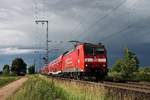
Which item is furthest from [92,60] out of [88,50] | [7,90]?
[7,90]

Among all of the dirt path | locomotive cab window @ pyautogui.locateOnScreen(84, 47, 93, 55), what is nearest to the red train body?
locomotive cab window @ pyautogui.locateOnScreen(84, 47, 93, 55)

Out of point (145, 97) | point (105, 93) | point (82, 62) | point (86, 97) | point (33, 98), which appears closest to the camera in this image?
point (145, 97)

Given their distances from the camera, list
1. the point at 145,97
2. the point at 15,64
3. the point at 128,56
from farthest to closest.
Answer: the point at 15,64, the point at 128,56, the point at 145,97

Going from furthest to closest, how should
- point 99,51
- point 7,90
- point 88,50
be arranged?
point 7,90
point 99,51
point 88,50

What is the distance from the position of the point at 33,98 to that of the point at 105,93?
5.69 m

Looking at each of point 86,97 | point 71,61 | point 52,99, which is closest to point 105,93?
point 86,97

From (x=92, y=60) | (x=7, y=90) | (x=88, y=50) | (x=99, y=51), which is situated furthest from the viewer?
(x=7, y=90)

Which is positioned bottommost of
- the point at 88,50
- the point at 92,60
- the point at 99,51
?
the point at 92,60

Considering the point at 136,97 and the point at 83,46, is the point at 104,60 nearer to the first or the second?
the point at 83,46

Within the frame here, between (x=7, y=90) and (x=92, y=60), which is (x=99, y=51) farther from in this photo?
(x=7, y=90)

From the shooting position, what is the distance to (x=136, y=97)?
580 inches

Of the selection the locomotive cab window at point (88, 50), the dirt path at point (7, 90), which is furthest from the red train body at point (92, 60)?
the dirt path at point (7, 90)

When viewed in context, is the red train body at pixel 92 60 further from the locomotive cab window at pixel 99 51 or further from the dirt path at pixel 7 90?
the dirt path at pixel 7 90

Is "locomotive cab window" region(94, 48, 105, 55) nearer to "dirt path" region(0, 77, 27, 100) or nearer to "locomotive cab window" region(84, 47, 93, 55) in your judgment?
"locomotive cab window" region(84, 47, 93, 55)
